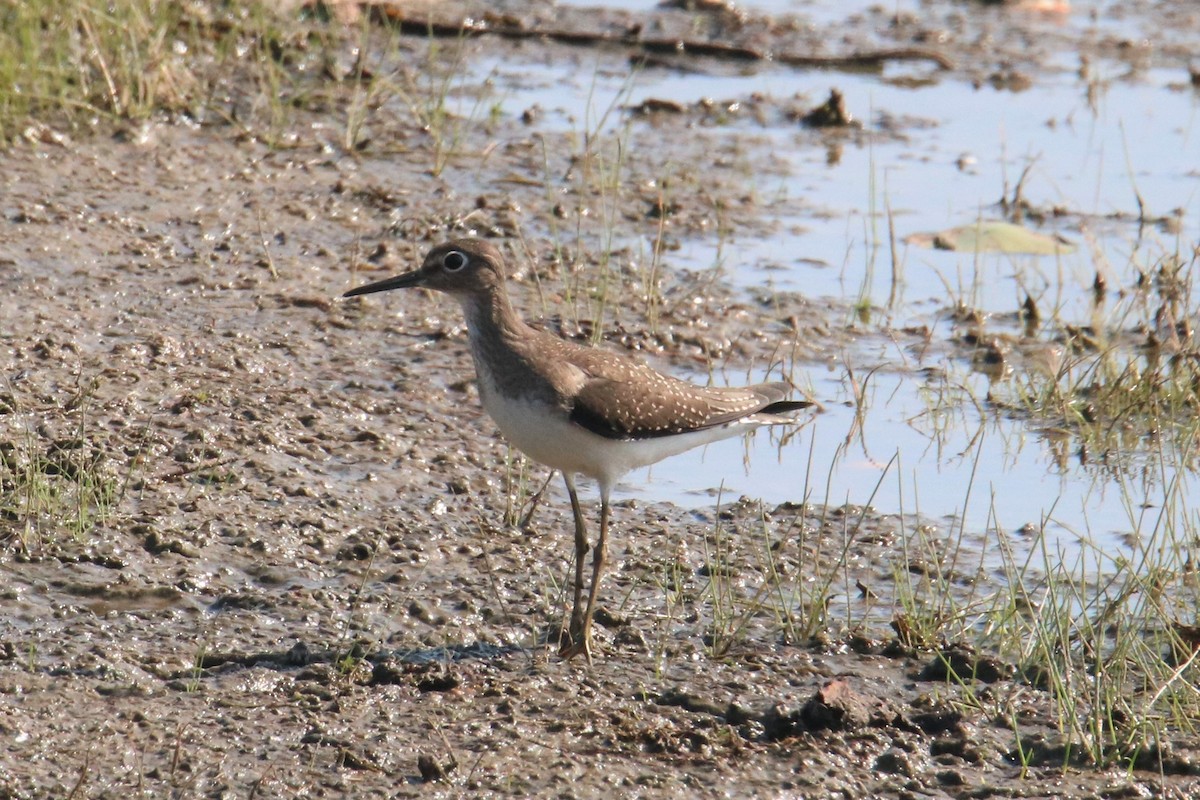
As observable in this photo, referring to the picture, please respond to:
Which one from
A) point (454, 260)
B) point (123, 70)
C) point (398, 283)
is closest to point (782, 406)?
point (454, 260)

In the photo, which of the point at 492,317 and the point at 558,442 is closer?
the point at 558,442

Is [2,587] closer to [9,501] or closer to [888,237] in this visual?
[9,501]

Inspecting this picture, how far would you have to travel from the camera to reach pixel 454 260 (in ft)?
21.2

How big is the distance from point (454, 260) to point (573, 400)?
873 mm

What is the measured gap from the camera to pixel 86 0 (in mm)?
9969

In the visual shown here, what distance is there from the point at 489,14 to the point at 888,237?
15.4ft

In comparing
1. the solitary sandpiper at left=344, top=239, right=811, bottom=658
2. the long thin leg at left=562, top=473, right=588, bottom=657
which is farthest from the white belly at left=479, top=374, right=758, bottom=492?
the long thin leg at left=562, top=473, right=588, bottom=657

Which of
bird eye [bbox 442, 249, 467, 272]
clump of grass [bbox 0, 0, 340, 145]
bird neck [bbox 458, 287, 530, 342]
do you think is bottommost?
bird neck [bbox 458, 287, 530, 342]

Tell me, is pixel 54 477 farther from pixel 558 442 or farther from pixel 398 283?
pixel 558 442

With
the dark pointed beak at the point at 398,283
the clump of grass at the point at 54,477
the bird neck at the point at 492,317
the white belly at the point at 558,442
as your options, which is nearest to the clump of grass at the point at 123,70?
the clump of grass at the point at 54,477

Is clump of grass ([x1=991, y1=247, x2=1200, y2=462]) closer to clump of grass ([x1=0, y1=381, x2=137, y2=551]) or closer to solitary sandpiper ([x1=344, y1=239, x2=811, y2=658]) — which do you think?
solitary sandpiper ([x1=344, y1=239, x2=811, y2=658])

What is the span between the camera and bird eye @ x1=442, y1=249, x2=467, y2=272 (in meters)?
6.45

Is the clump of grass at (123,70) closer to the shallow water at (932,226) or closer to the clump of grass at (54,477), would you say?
the shallow water at (932,226)

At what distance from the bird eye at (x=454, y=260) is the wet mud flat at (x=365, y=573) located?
102 centimetres
